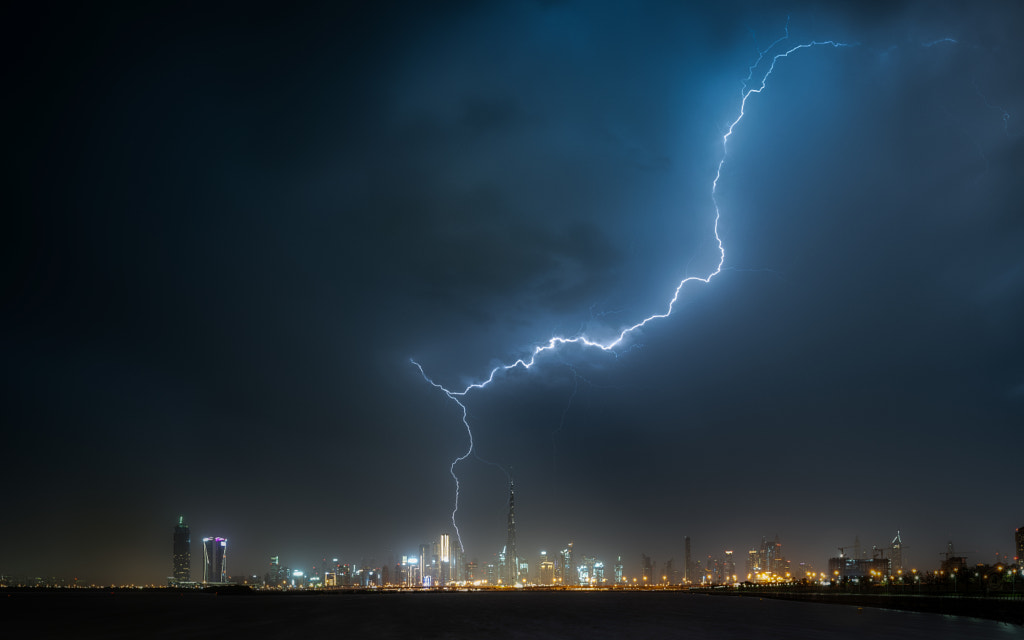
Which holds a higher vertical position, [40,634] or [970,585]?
[40,634]

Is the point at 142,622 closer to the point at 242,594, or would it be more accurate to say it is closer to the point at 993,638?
the point at 993,638

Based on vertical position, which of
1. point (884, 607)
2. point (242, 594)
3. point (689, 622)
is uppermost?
point (689, 622)

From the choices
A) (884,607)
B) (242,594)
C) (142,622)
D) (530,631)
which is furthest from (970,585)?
(242,594)

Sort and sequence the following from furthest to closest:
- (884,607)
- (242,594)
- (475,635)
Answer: (242,594) → (884,607) → (475,635)

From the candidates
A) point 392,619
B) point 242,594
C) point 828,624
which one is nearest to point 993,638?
point 828,624

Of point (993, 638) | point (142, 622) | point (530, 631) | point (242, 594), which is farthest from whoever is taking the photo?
point (242, 594)

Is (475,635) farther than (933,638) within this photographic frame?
Yes

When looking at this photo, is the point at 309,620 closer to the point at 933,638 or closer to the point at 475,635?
the point at 475,635

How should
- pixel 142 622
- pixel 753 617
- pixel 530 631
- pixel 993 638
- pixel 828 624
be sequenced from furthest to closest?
pixel 753 617 → pixel 142 622 → pixel 828 624 → pixel 530 631 → pixel 993 638

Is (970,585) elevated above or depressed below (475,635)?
below
